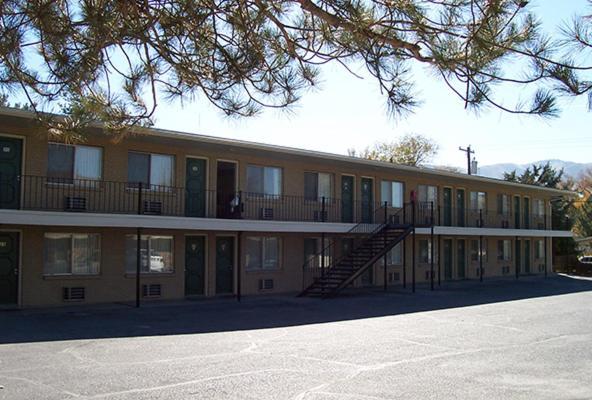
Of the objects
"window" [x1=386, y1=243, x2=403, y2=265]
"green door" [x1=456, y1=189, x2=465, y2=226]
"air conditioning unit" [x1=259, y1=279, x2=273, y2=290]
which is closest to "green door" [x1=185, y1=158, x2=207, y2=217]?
"air conditioning unit" [x1=259, y1=279, x2=273, y2=290]

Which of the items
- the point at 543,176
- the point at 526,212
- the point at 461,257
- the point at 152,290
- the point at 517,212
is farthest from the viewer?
the point at 543,176

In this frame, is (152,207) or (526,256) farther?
(526,256)

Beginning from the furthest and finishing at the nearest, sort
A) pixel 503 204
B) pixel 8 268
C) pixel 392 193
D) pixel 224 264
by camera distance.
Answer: pixel 503 204 → pixel 392 193 → pixel 224 264 → pixel 8 268

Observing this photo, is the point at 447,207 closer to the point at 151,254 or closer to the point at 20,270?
the point at 151,254

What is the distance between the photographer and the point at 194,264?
2122 cm

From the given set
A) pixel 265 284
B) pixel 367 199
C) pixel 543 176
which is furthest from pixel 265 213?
pixel 543 176

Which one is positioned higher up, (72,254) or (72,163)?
(72,163)

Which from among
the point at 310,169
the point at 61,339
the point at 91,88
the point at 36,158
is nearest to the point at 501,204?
the point at 310,169

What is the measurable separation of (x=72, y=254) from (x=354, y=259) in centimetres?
1028

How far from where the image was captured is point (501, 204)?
36.5 meters

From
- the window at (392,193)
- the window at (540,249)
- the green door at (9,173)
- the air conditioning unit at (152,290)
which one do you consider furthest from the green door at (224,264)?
the window at (540,249)

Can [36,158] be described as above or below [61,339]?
above

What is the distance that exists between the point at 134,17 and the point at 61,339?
24.8ft

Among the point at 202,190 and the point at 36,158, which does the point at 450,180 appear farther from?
the point at 36,158
